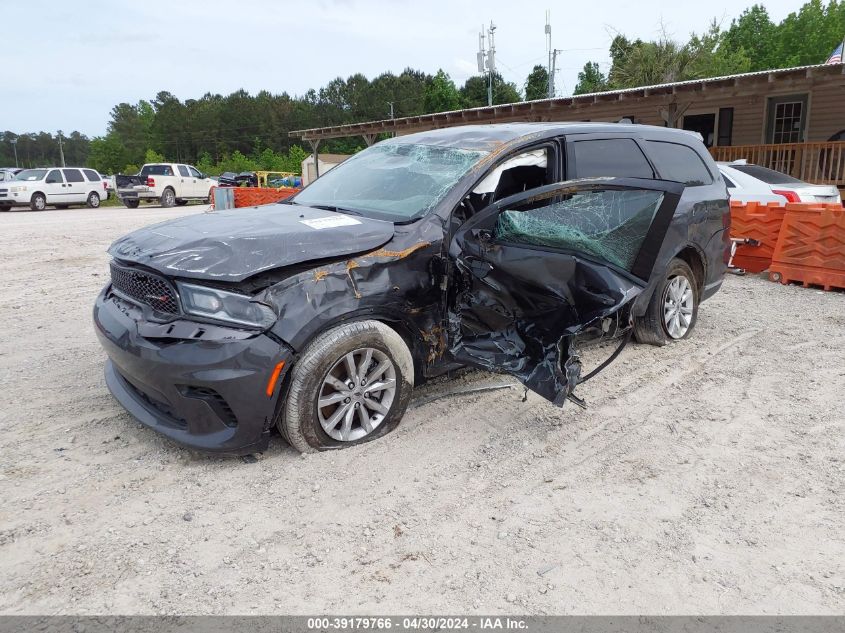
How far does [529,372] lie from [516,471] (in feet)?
1.99

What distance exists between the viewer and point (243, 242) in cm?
322

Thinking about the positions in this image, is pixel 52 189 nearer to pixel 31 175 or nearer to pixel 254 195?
pixel 31 175

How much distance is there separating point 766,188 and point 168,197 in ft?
79.1

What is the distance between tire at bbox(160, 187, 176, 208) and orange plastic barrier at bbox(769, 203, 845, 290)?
984 inches

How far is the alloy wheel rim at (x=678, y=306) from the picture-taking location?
5234 mm

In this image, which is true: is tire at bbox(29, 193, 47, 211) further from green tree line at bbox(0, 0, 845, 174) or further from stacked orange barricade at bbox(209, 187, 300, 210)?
green tree line at bbox(0, 0, 845, 174)

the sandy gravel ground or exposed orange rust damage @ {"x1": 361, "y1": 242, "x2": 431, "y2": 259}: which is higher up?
exposed orange rust damage @ {"x1": 361, "y1": 242, "x2": 431, "y2": 259}

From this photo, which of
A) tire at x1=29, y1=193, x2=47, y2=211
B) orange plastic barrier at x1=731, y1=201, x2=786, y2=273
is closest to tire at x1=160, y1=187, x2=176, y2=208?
tire at x1=29, y1=193, x2=47, y2=211

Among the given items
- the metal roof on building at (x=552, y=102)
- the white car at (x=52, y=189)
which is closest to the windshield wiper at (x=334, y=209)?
the metal roof on building at (x=552, y=102)

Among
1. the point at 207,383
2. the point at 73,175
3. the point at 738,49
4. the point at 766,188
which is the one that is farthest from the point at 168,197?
the point at 738,49

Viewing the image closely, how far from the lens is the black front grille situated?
10.4ft

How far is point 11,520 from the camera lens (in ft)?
9.41

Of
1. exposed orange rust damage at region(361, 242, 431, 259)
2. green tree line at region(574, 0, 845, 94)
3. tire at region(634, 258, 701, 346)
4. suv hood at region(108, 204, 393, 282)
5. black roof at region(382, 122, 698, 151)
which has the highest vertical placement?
green tree line at region(574, 0, 845, 94)

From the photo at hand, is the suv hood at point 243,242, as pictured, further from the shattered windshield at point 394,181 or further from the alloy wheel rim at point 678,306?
the alloy wheel rim at point 678,306
